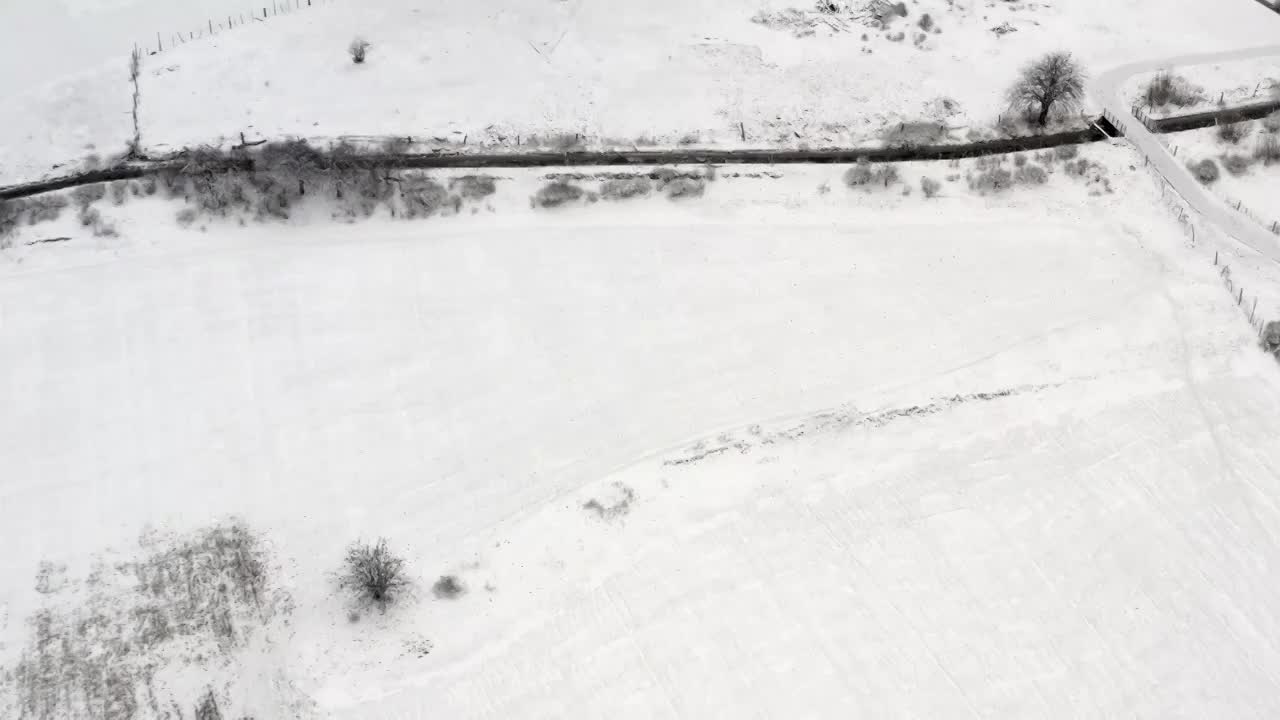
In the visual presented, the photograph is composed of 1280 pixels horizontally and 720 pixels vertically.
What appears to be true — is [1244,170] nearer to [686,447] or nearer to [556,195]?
[686,447]

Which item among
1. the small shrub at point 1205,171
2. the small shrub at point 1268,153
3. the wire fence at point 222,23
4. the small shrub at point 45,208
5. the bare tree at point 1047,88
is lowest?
the small shrub at point 1205,171

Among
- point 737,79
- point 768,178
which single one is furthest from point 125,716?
point 737,79

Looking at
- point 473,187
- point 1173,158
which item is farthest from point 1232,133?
point 473,187

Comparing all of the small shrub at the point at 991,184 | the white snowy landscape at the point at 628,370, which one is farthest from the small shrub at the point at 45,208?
the small shrub at the point at 991,184

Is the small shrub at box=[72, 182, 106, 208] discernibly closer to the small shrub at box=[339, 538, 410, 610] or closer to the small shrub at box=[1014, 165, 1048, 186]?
the small shrub at box=[339, 538, 410, 610]

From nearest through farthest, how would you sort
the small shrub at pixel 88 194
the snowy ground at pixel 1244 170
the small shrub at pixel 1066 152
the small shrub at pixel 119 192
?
the small shrub at pixel 88 194, the small shrub at pixel 119 192, the snowy ground at pixel 1244 170, the small shrub at pixel 1066 152

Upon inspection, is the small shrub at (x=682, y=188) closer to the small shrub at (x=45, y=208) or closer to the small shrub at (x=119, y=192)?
the small shrub at (x=119, y=192)

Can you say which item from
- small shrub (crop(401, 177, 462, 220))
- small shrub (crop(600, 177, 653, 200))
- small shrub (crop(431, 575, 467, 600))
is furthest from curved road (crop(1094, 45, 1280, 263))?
small shrub (crop(431, 575, 467, 600))

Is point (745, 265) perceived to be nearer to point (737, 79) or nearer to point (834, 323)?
point (834, 323)
